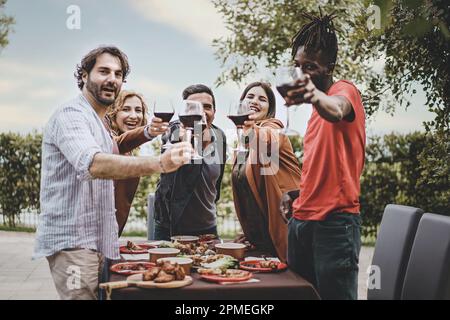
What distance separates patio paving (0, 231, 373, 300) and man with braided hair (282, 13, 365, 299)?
9.22 ft

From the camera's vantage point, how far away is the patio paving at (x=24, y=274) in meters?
4.81

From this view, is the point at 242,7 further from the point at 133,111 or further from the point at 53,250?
the point at 53,250

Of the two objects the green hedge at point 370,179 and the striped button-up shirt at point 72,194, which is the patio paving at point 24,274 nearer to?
the green hedge at point 370,179

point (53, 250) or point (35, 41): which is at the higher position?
point (35, 41)

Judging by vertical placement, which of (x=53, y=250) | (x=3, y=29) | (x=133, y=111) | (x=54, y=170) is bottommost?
(x=53, y=250)

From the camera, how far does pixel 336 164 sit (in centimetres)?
216

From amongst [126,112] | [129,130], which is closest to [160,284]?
[129,130]

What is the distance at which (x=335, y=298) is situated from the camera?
2105mm

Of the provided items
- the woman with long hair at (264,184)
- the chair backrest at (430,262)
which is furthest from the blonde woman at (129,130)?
the chair backrest at (430,262)

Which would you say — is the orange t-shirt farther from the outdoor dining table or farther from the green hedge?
the green hedge

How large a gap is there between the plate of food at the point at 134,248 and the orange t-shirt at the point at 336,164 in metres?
0.79

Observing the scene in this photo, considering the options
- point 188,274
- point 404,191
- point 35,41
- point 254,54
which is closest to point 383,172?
point 404,191

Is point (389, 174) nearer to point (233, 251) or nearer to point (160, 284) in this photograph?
point (233, 251)

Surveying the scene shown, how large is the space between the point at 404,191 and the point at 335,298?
584 centimetres
